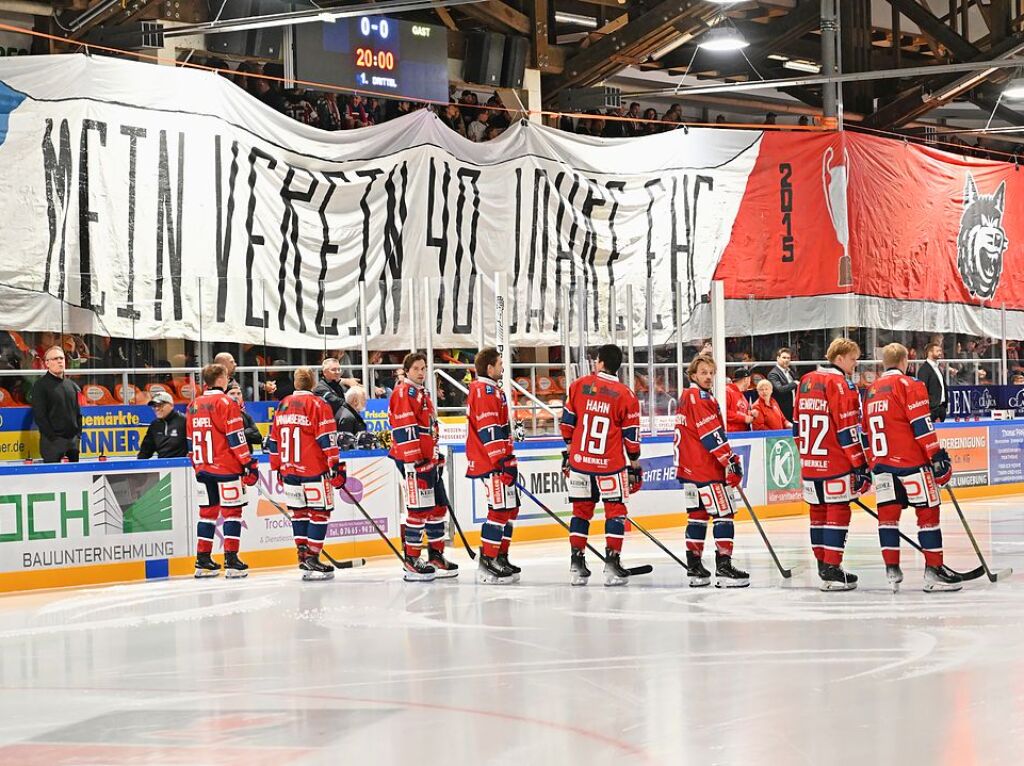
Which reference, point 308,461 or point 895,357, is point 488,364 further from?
point 895,357

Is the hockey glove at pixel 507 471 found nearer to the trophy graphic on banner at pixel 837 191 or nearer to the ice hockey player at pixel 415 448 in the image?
the ice hockey player at pixel 415 448

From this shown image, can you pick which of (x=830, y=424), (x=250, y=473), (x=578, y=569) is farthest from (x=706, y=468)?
(x=250, y=473)

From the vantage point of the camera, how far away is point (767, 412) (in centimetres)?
1673

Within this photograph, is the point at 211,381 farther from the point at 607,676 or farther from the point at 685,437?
the point at 607,676

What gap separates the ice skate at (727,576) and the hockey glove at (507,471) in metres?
1.62

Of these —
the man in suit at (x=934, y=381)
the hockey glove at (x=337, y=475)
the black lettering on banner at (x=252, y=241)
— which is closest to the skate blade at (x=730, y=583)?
the hockey glove at (x=337, y=475)

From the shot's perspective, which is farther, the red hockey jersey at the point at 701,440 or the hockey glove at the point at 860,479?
the red hockey jersey at the point at 701,440

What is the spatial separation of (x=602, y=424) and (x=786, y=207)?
11475 mm

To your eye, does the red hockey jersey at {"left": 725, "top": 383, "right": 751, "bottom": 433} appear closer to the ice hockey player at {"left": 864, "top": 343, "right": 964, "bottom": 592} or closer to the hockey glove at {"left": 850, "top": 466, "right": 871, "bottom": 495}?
the hockey glove at {"left": 850, "top": 466, "right": 871, "bottom": 495}

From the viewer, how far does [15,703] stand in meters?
6.82

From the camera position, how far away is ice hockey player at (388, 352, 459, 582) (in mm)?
10891

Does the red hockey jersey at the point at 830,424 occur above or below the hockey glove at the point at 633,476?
above

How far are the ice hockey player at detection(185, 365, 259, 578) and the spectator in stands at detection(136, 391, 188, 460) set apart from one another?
804mm

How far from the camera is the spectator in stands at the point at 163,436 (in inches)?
492
